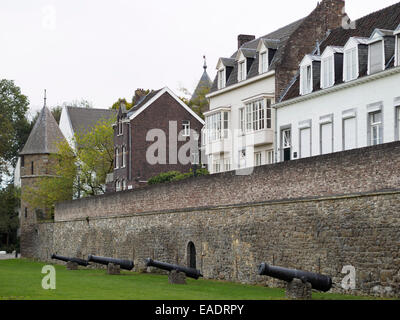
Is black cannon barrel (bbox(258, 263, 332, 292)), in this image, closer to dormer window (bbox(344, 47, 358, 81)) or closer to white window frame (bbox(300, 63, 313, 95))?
dormer window (bbox(344, 47, 358, 81))

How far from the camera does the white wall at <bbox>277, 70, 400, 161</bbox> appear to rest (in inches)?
1169

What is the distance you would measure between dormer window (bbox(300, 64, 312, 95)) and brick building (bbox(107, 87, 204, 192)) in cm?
2201

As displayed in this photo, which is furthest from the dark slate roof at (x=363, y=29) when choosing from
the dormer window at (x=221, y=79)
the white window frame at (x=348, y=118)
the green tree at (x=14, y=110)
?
the green tree at (x=14, y=110)

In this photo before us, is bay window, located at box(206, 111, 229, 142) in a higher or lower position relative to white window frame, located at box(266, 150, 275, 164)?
Answer: higher

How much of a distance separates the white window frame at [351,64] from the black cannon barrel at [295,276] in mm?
13000

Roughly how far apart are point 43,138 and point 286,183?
41.4 m

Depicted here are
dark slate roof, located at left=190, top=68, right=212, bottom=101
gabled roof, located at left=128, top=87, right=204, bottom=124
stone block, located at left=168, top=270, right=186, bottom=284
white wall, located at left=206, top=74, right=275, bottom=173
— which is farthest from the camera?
dark slate roof, located at left=190, top=68, right=212, bottom=101

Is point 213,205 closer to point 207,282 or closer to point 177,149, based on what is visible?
point 207,282

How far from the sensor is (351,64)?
32.0 meters

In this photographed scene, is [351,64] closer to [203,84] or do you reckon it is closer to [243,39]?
[243,39]

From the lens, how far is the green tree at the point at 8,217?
252ft

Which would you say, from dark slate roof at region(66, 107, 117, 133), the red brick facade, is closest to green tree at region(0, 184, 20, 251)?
dark slate roof at region(66, 107, 117, 133)
